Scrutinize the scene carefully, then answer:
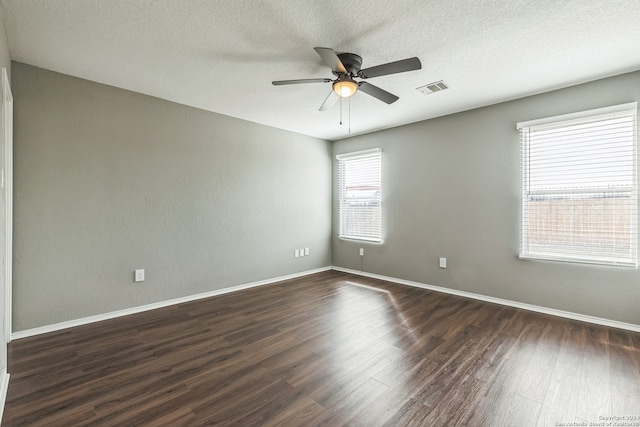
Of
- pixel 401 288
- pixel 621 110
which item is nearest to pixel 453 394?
pixel 401 288

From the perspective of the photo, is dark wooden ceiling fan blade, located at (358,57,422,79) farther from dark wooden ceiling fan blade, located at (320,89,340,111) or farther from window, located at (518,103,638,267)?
window, located at (518,103,638,267)

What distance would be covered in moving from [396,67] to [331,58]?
504 mm

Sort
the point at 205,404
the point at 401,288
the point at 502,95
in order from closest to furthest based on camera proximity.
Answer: the point at 205,404 → the point at 502,95 → the point at 401,288

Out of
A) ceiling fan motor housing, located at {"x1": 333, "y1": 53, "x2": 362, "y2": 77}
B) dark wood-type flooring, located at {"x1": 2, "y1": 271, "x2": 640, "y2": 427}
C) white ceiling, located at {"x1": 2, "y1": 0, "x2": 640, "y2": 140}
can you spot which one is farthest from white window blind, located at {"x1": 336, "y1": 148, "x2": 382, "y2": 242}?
ceiling fan motor housing, located at {"x1": 333, "y1": 53, "x2": 362, "y2": 77}

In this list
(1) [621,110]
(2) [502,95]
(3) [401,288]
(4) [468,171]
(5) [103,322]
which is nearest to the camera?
(1) [621,110]

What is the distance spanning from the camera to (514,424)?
1595mm

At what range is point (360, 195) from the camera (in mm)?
5203

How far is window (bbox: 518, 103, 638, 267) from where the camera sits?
2.84m

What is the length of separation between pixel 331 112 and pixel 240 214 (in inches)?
78.2

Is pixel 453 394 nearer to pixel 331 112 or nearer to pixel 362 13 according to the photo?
pixel 362 13

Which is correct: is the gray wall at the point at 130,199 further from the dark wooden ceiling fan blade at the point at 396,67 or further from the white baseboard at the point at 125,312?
the dark wooden ceiling fan blade at the point at 396,67

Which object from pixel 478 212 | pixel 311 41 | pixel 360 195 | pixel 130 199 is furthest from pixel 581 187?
pixel 130 199

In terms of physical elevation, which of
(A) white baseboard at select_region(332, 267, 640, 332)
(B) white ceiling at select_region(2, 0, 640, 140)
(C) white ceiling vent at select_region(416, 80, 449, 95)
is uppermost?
(B) white ceiling at select_region(2, 0, 640, 140)

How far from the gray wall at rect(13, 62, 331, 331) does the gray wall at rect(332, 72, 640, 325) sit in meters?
1.93
